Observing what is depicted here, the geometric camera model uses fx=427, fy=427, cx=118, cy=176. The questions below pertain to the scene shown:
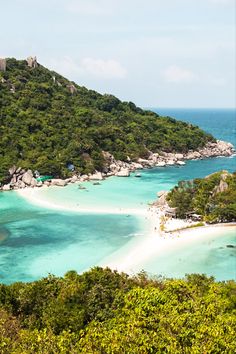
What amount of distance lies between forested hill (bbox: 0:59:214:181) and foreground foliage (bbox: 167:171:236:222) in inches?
922

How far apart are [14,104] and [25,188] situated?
22195 millimetres

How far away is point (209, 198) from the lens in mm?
43625

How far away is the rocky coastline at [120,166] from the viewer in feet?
199

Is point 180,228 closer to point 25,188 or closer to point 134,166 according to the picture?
point 25,188

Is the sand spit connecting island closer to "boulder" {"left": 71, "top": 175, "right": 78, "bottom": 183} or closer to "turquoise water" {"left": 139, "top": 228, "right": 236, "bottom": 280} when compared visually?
"boulder" {"left": 71, "top": 175, "right": 78, "bottom": 183}

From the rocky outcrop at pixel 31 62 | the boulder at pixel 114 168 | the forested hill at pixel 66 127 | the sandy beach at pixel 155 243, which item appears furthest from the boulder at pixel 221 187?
the rocky outcrop at pixel 31 62

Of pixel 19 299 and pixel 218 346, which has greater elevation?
pixel 218 346

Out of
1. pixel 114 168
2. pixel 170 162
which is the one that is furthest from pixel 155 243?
pixel 170 162

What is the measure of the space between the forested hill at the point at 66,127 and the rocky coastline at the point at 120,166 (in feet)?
4.46

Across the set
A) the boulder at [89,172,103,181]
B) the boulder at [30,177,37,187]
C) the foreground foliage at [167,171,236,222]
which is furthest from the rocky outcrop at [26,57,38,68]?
the foreground foliage at [167,171,236,222]

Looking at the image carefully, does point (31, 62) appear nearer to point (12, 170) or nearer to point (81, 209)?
point (12, 170)

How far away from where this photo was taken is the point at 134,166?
247ft

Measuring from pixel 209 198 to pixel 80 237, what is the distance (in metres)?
14.0

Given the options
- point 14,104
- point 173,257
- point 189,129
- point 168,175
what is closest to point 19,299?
point 173,257
